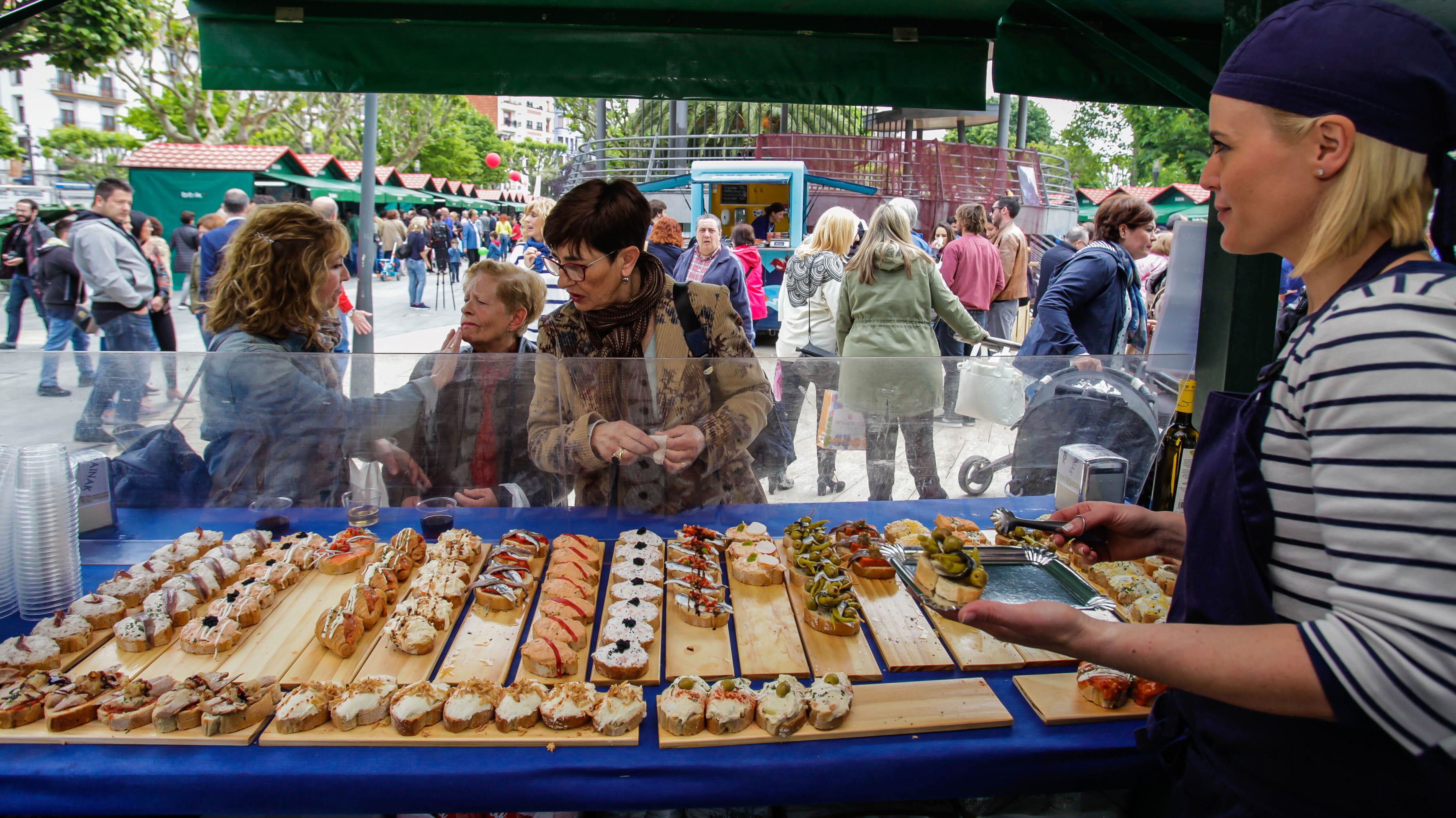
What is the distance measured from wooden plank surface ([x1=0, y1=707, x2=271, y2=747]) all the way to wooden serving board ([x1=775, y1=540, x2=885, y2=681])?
49.4 inches

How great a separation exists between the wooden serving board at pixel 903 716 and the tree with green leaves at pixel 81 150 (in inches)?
1916

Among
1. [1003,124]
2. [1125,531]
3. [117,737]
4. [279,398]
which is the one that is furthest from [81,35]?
[1003,124]

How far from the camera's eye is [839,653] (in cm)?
204

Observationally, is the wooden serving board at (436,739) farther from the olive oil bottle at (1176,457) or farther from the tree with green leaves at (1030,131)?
the tree with green leaves at (1030,131)

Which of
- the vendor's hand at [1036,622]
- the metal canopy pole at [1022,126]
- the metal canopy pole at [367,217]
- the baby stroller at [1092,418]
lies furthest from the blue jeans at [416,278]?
the vendor's hand at [1036,622]

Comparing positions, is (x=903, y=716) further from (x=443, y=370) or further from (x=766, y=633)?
(x=443, y=370)

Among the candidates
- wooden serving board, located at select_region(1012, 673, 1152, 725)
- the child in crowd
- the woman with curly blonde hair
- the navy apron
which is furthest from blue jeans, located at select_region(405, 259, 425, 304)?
the navy apron

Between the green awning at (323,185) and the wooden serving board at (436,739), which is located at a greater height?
the green awning at (323,185)

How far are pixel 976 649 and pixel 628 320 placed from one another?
5.07 ft

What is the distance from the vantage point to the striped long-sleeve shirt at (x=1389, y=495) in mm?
929

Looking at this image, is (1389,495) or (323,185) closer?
(1389,495)

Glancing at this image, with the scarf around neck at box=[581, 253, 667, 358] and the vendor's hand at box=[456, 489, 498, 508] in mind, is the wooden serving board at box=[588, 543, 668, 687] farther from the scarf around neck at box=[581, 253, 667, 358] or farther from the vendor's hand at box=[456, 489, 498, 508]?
the scarf around neck at box=[581, 253, 667, 358]

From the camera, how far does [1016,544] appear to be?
8.04 ft

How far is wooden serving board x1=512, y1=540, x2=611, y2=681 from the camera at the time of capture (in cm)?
193
